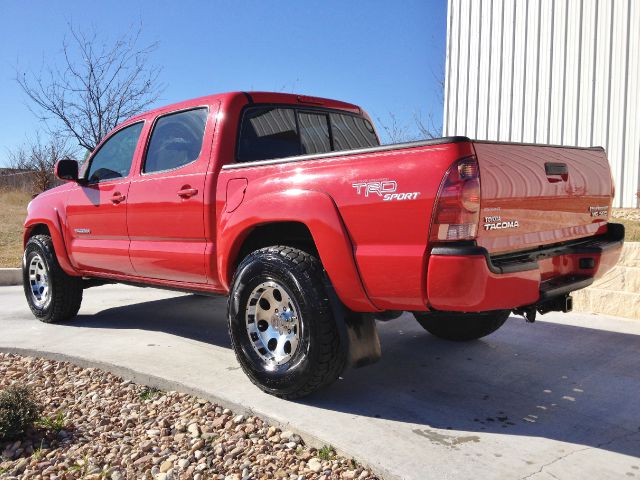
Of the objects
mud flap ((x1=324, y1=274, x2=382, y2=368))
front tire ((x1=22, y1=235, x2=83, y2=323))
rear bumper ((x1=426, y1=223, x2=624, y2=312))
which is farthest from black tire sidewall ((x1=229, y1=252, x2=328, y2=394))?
front tire ((x1=22, y1=235, x2=83, y2=323))

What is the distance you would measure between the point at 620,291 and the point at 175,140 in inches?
173

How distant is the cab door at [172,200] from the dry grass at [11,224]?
614 cm

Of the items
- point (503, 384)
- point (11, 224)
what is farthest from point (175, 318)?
point (11, 224)

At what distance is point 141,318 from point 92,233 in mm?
1218

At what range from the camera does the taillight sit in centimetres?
288

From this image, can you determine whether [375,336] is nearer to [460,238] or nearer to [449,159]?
[460,238]

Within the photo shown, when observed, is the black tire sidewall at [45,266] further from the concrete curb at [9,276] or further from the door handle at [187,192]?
the concrete curb at [9,276]

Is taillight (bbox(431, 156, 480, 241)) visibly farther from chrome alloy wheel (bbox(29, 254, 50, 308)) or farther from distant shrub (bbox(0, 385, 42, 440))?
chrome alloy wheel (bbox(29, 254, 50, 308))

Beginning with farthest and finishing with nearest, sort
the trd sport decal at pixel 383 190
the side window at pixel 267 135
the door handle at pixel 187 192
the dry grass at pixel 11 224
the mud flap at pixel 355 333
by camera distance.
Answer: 1. the dry grass at pixel 11 224
2. the side window at pixel 267 135
3. the door handle at pixel 187 192
4. the mud flap at pixel 355 333
5. the trd sport decal at pixel 383 190

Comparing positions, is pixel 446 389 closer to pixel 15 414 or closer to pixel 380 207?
pixel 380 207

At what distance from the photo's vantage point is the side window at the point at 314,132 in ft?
15.6

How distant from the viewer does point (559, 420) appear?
3.39 m

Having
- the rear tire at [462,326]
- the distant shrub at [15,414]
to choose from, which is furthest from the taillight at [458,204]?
the distant shrub at [15,414]

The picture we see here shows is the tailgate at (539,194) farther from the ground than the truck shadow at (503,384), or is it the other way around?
the tailgate at (539,194)
